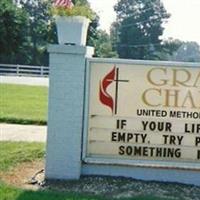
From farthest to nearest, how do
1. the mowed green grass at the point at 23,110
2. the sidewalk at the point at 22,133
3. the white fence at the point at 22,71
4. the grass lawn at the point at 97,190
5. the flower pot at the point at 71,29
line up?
the white fence at the point at 22,71
the mowed green grass at the point at 23,110
the sidewalk at the point at 22,133
the flower pot at the point at 71,29
the grass lawn at the point at 97,190

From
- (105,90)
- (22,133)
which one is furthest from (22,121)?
(105,90)

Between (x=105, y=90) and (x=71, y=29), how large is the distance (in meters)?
0.99

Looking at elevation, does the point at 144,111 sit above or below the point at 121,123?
above

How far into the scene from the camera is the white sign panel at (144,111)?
7.87 m

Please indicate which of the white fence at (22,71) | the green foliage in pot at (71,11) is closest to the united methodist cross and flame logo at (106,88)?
the green foliage in pot at (71,11)

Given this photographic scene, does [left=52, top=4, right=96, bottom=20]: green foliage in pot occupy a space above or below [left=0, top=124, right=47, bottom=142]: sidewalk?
above

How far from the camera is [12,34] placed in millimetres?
56250

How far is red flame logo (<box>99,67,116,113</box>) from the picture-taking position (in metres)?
7.88

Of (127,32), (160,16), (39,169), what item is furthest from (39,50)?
(39,169)

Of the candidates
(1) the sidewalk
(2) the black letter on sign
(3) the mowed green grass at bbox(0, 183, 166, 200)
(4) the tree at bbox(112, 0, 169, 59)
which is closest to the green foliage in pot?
(2) the black letter on sign

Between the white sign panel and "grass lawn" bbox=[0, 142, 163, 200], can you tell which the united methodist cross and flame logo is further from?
"grass lawn" bbox=[0, 142, 163, 200]

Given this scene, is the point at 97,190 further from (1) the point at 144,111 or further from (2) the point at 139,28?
(2) the point at 139,28

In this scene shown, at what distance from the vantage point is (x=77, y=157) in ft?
25.6

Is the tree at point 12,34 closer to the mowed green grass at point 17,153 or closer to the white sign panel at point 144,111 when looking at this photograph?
the mowed green grass at point 17,153
